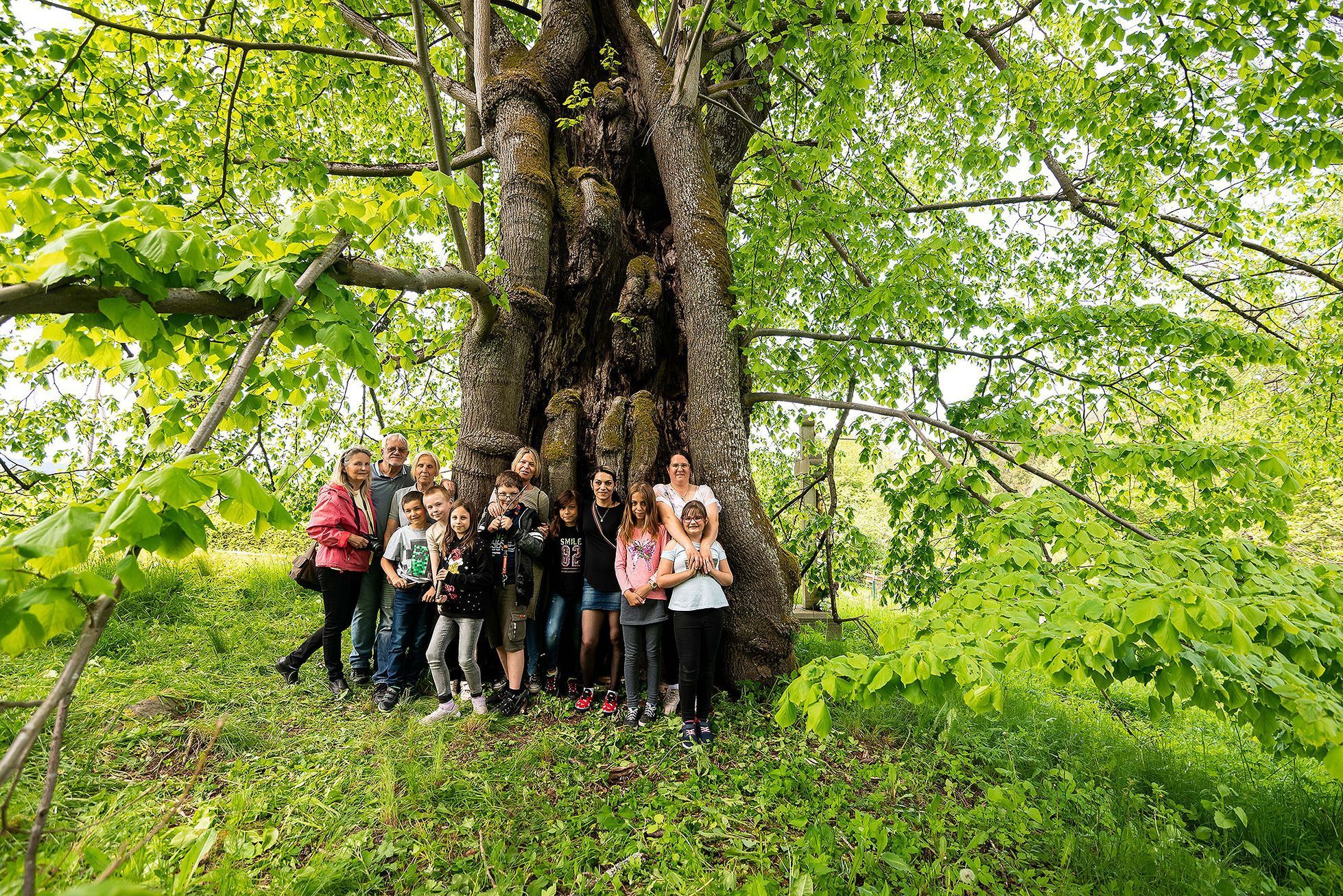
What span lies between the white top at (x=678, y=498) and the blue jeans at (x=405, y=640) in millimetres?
1866

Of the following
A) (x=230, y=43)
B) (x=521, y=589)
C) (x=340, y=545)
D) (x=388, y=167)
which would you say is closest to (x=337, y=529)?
(x=340, y=545)

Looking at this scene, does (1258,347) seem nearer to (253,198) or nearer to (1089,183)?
(1089,183)

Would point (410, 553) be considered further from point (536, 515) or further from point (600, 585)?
point (600, 585)

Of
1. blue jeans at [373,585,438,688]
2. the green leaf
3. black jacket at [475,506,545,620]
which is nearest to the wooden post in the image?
black jacket at [475,506,545,620]

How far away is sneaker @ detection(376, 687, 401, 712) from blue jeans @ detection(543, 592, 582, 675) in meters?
1.07

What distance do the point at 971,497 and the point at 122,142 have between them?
6.33 meters

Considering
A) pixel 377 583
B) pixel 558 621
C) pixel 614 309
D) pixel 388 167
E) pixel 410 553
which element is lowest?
pixel 558 621

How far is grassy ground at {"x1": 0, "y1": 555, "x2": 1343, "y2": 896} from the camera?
2578 millimetres

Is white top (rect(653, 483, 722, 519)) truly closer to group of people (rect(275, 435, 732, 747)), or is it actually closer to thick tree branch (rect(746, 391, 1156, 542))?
group of people (rect(275, 435, 732, 747))

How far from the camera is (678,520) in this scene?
13.4ft

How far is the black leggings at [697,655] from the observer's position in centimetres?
378

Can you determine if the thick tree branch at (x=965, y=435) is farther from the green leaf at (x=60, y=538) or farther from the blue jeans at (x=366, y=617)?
the green leaf at (x=60, y=538)

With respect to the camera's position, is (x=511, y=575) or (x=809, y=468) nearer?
(x=511, y=575)

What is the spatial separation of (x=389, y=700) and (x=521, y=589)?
1199 millimetres
